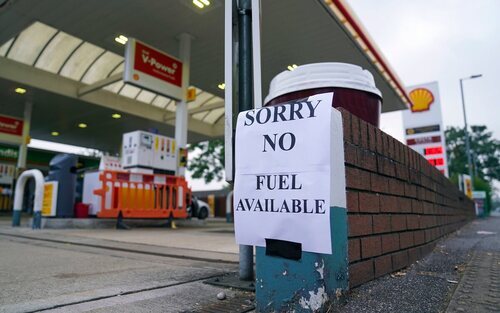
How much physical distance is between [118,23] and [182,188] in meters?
5.38

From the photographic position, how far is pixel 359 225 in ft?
7.69

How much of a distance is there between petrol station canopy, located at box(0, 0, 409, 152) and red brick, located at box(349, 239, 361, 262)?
7.23 m

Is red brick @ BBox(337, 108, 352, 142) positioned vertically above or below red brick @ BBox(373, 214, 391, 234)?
above

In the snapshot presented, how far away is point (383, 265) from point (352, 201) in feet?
2.42

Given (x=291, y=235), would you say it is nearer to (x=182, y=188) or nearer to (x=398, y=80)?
(x=182, y=188)

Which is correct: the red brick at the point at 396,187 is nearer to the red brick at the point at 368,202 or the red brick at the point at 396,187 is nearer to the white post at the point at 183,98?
the red brick at the point at 368,202

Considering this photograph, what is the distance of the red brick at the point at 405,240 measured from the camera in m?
3.10

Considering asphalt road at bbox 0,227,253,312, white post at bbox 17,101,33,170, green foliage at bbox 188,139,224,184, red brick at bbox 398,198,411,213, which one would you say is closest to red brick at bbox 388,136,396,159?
red brick at bbox 398,198,411,213

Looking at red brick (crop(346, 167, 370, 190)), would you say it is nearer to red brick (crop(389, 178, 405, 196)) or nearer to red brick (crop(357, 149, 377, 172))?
red brick (crop(357, 149, 377, 172))

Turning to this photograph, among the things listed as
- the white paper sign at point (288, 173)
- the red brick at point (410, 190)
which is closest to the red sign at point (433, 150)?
the red brick at point (410, 190)

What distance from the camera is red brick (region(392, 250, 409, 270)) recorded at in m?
2.89

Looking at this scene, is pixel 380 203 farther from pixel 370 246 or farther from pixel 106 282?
pixel 106 282

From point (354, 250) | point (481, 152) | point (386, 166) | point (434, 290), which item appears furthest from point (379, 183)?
point (481, 152)

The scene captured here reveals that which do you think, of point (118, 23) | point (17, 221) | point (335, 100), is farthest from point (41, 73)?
point (335, 100)
